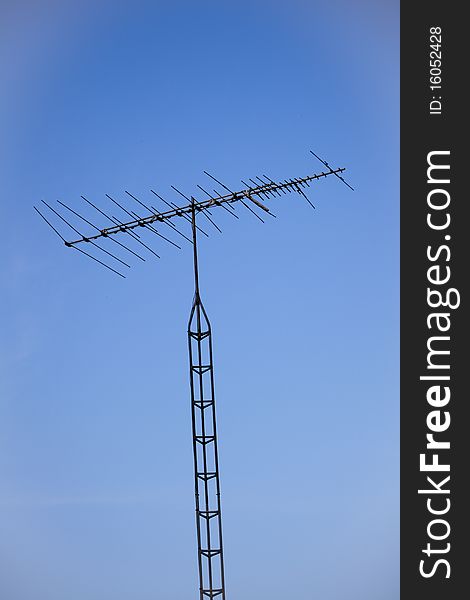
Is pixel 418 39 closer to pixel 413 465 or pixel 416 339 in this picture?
pixel 416 339

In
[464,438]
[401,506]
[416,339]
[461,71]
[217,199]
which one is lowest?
[401,506]

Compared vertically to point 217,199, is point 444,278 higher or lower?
lower

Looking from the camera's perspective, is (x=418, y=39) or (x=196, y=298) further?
(x=418, y=39)

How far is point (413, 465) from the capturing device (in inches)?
598

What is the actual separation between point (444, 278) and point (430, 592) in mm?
4848

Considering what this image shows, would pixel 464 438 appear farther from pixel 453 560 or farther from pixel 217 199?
pixel 217 199

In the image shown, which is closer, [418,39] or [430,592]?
[430,592]

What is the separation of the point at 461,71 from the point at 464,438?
5860 mm

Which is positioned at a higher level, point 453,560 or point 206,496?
point 206,496

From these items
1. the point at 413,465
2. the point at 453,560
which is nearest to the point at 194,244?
the point at 413,465

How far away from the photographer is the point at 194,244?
15.2 m

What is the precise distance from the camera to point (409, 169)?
15586 millimetres

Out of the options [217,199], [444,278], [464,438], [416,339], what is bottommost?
[464,438]

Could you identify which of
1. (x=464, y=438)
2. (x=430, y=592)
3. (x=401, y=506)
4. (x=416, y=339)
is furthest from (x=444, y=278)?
(x=430, y=592)
